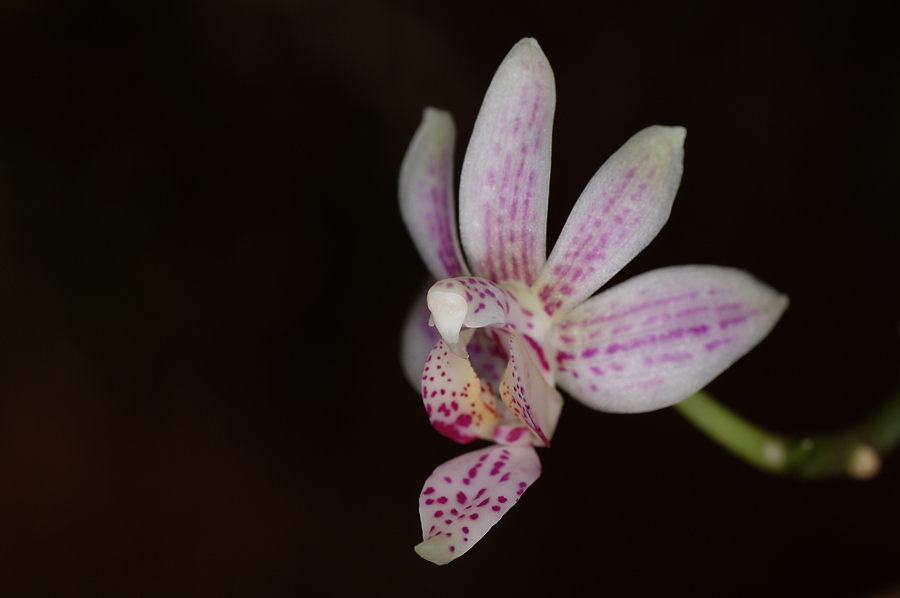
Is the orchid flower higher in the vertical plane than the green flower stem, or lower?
higher

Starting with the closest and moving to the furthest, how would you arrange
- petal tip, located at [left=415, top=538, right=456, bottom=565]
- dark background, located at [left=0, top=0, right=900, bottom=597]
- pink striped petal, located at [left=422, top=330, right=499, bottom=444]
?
petal tip, located at [left=415, top=538, right=456, bottom=565] → pink striped petal, located at [left=422, top=330, right=499, bottom=444] → dark background, located at [left=0, top=0, right=900, bottom=597]

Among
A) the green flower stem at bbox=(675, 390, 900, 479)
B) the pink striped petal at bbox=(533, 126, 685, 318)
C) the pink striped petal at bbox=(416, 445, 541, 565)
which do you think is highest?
the pink striped petal at bbox=(533, 126, 685, 318)

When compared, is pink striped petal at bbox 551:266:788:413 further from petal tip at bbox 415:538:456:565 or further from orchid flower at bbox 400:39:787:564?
petal tip at bbox 415:538:456:565

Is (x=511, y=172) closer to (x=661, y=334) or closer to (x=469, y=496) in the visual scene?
(x=661, y=334)

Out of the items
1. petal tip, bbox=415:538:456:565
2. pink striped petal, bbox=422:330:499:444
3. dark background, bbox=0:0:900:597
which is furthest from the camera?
dark background, bbox=0:0:900:597

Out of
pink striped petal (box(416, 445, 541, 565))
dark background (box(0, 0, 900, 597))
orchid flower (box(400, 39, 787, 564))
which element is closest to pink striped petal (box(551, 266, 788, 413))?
orchid flower (box(400, 39, 787, 564))

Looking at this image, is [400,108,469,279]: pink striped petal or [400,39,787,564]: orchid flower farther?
[400,108,469,279]: pink striped petal

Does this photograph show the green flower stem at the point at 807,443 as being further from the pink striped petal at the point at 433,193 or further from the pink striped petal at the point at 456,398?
the pink striped petal at the point at 433,193

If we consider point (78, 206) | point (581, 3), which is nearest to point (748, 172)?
point (581, 3)

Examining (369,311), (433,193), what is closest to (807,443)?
(433,193)
